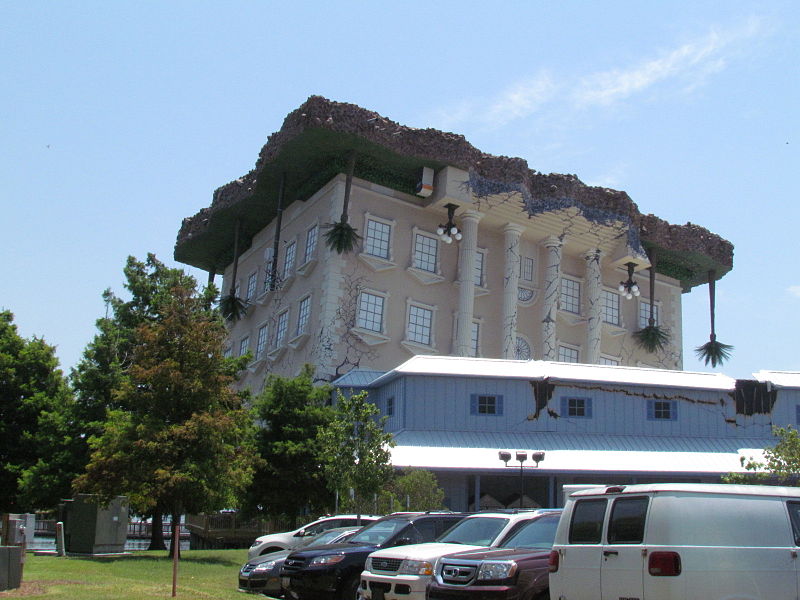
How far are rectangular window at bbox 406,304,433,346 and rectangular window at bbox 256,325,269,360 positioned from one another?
8938 mm

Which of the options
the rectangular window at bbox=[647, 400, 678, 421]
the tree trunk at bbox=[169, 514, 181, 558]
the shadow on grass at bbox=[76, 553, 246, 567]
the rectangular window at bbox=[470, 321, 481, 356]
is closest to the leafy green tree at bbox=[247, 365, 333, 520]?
the shadow on grass at bbox=[76, 553, 246, 567]

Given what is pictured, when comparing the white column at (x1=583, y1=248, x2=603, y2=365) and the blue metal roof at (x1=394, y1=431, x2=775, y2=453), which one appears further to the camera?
the white column at (x1=583, y1=248, x2=603, y2=365)

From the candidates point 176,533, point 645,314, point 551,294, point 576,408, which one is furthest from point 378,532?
point 645,314

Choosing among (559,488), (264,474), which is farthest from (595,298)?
(264,474)

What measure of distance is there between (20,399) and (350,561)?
104 ft

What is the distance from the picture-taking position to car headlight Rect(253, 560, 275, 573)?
19.4 meters

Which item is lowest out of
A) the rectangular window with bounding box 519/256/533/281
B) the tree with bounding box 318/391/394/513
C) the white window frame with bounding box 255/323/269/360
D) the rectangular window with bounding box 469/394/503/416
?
the tree with bounding box 318/391/394/513

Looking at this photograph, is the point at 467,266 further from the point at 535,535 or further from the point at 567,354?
the point at 535,535

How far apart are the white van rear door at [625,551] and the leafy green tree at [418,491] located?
17.1m

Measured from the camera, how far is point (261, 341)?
51.1 meters

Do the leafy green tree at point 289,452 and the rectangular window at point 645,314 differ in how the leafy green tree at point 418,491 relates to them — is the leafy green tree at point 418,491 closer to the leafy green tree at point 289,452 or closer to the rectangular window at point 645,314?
the leafy green tree at point 289,452

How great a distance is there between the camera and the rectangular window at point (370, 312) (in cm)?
4431

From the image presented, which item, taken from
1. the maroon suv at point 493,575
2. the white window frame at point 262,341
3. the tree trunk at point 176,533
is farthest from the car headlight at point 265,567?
the white window frame at point 262,341

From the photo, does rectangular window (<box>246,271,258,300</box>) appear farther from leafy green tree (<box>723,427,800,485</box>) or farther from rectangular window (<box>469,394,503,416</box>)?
leafy green tree (<box>723,427,800,485</box>)
